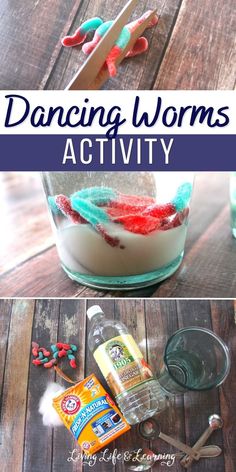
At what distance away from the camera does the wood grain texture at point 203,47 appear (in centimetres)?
56

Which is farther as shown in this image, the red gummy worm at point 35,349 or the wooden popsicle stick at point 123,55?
the red gummy worm at point 35,349

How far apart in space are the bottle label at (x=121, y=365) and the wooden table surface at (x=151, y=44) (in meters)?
0.31

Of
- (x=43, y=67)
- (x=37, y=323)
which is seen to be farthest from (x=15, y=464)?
(x=43, y=67)

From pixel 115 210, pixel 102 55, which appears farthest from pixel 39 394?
pixel 102 55

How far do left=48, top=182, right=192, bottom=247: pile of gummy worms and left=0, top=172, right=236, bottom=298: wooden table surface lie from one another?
7 centimetres

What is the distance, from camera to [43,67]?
0.57m

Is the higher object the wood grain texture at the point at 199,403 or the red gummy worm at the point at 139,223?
the red gummy worm at the point at 139,223

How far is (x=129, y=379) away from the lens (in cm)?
64

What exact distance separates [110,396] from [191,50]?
412 mm

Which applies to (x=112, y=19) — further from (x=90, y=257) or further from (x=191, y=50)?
(x=90, y=257)

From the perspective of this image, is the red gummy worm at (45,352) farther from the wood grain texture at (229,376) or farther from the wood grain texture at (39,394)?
the wood grain texture at (229,376)

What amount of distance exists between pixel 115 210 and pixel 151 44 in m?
0.18

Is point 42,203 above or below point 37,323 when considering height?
above

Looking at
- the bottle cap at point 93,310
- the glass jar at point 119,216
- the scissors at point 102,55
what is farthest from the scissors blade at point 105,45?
the bottle cap at point 93,310
